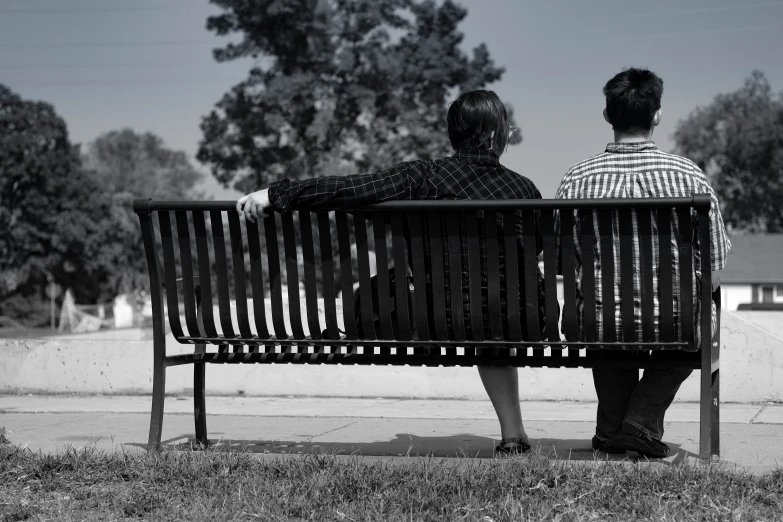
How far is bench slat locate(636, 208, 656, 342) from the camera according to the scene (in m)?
3.56

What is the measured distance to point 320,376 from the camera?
24.1 ft

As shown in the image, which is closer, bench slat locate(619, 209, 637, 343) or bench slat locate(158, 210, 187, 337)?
bench slat locate(619, 209, 637, 343)

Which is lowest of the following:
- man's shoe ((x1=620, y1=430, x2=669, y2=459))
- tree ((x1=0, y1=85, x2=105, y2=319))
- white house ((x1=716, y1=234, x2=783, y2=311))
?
white house ((x1=716, y1=234, x2=783, y2=311))

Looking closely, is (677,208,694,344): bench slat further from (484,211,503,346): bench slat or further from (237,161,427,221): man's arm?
(237,161,427,221): man's arm

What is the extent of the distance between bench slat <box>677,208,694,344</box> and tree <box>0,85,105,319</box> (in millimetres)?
52159

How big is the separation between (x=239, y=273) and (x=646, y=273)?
158cm

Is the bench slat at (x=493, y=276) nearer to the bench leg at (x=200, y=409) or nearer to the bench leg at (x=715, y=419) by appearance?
the bench leg at (x=715, y=419)

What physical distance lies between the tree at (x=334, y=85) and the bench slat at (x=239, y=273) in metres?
31.7

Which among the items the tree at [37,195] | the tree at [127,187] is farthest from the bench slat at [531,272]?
the tree at [37,195]

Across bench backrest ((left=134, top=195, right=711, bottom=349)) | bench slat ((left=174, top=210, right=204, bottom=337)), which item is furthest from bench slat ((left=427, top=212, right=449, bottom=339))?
bench slat ((left=174, top=210, right=204, bottom=337))

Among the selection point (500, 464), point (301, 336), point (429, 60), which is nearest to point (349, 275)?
point (301, 336)

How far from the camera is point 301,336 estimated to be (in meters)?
3.93

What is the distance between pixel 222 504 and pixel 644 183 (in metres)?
2.02

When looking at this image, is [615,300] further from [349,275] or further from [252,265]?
[252,265]
